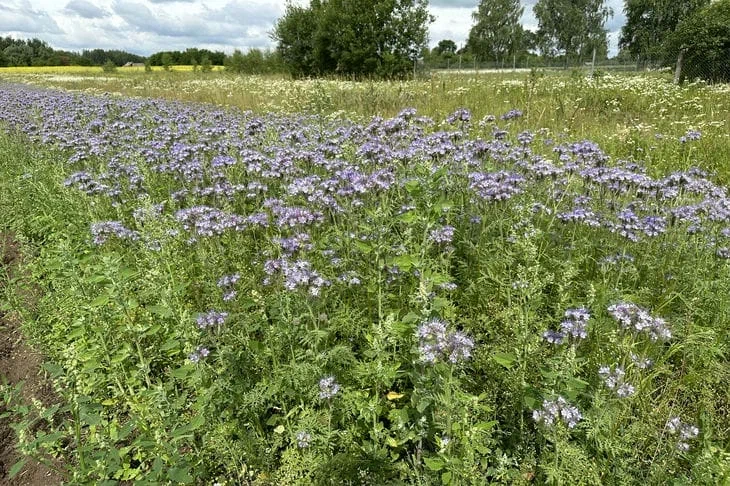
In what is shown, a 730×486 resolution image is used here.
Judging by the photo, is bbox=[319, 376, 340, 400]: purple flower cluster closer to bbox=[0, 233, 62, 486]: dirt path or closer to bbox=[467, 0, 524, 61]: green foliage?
bbox=[0, 233, 62, 486]: dirt path

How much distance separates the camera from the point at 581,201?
410cm

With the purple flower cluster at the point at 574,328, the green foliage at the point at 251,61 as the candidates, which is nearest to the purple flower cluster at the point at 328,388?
the purple flower cluster at the point at 574,328

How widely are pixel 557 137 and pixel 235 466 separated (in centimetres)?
715

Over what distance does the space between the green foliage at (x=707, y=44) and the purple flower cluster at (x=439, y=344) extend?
57.4 ft

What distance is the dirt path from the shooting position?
2.97 metres

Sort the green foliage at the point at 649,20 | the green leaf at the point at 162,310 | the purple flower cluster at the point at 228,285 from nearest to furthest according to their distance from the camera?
Answer: the green leaf at the point at 162,310
the purple flower cluster at the point at 228,285
the green foliage at the point at 649,20

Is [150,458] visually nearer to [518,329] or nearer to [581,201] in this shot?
[518,329]

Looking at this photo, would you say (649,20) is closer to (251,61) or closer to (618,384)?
(251,61)

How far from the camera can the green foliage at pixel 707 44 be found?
16.5 meters

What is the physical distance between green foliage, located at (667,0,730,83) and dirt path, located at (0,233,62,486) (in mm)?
18967


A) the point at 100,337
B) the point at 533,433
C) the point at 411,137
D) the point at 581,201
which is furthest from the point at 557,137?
the point at 100,337

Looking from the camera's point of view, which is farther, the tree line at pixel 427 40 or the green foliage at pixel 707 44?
the tree line at pixel 427 40

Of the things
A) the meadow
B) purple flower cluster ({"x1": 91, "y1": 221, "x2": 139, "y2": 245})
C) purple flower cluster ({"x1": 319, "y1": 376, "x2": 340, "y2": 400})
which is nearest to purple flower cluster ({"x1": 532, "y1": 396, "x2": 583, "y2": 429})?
the meadow

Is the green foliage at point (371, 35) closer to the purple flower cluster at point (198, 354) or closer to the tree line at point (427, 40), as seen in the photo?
the tree line at point (427, 40)
